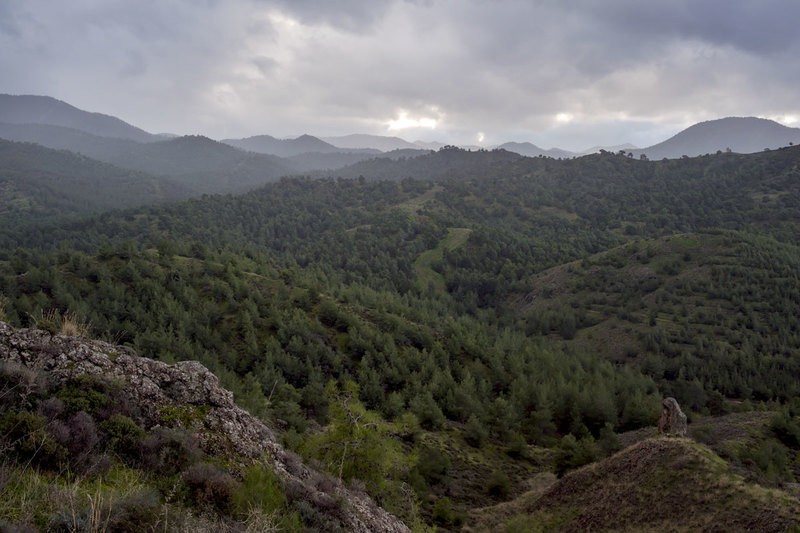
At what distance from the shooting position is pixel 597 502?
19.1 m

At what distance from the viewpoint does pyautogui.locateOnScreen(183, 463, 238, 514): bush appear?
7324mm

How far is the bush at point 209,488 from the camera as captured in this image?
24.0 ft

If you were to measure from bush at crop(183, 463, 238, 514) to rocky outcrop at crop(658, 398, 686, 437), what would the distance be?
23232 mm

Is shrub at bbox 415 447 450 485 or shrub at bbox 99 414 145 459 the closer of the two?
shrub at bbox 99 414 145 459

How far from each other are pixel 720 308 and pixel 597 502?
6784 centimetres

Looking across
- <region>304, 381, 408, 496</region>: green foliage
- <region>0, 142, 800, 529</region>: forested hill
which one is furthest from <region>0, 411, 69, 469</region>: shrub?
<region>304, 381, 408, 496</region>: green foliage

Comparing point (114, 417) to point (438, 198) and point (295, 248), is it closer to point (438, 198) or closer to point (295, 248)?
point (295, 248)

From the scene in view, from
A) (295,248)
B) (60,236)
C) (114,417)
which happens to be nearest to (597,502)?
(114,417)

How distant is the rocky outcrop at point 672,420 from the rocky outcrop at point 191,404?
62.4 feet

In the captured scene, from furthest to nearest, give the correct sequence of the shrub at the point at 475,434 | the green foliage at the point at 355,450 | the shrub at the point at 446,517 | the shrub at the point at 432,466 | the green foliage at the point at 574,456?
1. the shrub at the point at 475,434
2. the green foliage at the point at 574,456
3. the shrub at the point at 432,466
4. the shrub at the point at 446,517
5. the green foliage at the point at 355,450

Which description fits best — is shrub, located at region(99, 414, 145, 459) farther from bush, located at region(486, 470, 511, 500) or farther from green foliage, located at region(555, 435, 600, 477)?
green foliage, located at region(555, 435, 600, 477)

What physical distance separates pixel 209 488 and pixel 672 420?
2470 cm

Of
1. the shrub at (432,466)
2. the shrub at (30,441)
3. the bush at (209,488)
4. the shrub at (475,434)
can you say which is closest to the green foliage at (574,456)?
the shrub at (475,434)

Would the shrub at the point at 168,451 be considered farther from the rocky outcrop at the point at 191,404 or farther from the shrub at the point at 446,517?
the shrub at the point at 446,517
